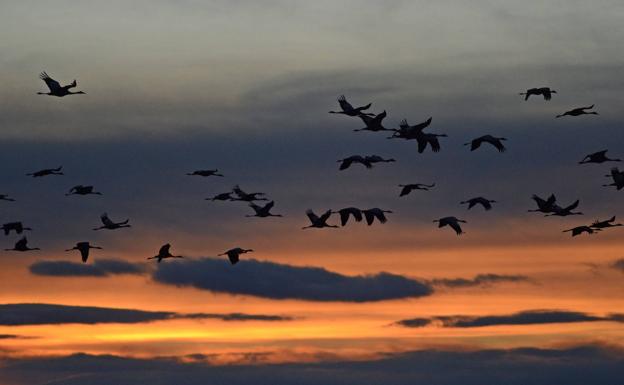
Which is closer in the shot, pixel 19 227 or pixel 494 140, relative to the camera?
pixel 494 140

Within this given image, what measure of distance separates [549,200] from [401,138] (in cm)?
1189

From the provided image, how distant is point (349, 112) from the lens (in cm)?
16200

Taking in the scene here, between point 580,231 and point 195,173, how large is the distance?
1184 inches

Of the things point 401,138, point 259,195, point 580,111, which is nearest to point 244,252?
point 259,195

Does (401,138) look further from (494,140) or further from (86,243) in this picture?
(86,243)

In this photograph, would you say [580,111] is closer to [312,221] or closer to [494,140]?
[494,140]

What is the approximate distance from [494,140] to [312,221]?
56.2 feet

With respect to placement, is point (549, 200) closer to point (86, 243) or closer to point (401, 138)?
point (401, 138)

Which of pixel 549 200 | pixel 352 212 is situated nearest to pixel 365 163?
pixel 352 212

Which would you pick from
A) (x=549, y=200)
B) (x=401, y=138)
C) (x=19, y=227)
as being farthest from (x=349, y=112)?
(x=19, y=227)

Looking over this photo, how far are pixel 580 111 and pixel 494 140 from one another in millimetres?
6652

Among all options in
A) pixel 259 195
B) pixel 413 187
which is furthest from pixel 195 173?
pixel 413 187

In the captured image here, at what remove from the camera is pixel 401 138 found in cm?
16075

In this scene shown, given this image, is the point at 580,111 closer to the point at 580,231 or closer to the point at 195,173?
the point at 580,231
